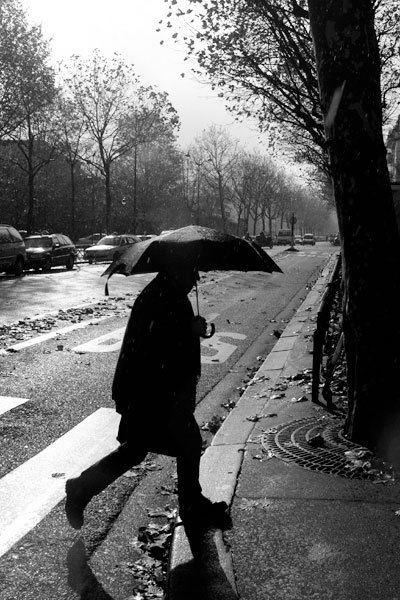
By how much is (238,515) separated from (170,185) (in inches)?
2675

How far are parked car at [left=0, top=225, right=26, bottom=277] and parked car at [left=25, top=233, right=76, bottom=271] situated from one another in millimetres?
2670

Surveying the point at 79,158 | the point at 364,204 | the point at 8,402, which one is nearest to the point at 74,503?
the point at 364,204

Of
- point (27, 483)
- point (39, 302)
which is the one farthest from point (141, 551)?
point (39, 302)

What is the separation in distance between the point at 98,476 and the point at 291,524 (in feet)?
3.51

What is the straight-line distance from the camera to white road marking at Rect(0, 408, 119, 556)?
3.63 m

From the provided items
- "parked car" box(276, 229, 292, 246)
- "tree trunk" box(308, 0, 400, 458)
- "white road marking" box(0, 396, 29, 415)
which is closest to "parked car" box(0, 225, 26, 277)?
"white road marking" box(0, 396, 29, 415)

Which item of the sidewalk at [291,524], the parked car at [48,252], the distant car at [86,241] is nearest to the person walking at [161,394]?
the sidewalk at [291,524]

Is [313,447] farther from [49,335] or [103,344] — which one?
[49,335]

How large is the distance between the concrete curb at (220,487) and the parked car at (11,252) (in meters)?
16.6

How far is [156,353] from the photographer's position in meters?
3.26

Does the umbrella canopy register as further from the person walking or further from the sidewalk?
the sidewalk

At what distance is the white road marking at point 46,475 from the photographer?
11.9 feet

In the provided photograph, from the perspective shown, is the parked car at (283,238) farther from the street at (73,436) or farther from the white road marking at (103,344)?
the white road marking at (103,344)

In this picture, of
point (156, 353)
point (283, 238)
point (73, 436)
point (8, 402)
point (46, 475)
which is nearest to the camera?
point (156, 353)
